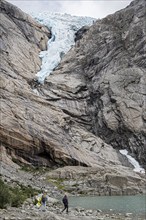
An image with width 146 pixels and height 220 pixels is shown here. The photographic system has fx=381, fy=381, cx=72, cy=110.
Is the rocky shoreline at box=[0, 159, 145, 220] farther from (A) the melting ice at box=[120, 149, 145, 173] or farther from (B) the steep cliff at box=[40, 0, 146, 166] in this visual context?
(B) the steep cliff at box=[40, 0, 146, 166]

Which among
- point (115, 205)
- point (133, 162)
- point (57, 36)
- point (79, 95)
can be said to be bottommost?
point (115, 205)

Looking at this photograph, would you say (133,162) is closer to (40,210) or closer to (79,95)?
(79,95)

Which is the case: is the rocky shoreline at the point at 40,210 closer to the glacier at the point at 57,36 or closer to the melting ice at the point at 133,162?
the melting ice at the point at 133,162

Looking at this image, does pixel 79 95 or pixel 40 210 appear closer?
pixel 40 210

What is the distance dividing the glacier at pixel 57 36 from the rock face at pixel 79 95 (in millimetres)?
2836

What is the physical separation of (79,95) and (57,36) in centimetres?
3742

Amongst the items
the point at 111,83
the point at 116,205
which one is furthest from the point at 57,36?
the point at 116,205

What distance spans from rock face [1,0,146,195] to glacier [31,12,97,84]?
284 centimetres

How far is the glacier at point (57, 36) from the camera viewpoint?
102269mm

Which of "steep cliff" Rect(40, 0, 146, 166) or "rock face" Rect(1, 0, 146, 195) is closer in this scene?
"rock face" Rect(1, 0, 146, 195)

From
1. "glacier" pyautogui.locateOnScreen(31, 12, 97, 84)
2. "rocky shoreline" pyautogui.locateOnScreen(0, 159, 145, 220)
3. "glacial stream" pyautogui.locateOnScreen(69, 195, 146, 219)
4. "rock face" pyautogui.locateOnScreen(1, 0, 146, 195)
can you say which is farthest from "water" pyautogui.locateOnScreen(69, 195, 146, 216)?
"glacier" pyautogui.locateOnScreen(31, 12, 97, 84)

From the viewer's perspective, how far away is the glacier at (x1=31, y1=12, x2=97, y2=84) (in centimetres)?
10227

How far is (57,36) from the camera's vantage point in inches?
4673

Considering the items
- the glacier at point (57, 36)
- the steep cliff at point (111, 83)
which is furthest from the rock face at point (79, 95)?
the glacier at point (57, 36)
